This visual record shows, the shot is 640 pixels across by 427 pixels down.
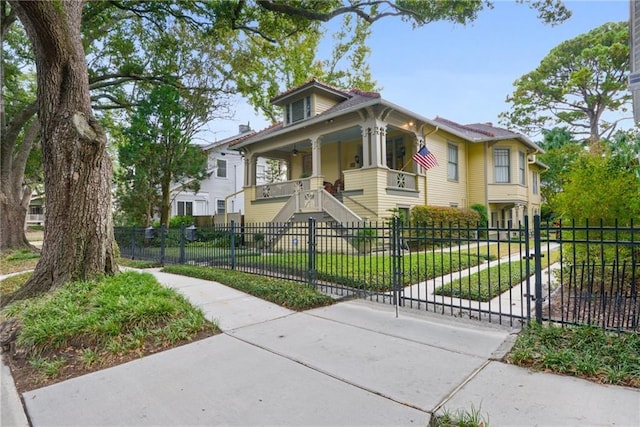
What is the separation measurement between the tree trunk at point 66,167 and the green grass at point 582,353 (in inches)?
236

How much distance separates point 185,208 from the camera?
1005 inches

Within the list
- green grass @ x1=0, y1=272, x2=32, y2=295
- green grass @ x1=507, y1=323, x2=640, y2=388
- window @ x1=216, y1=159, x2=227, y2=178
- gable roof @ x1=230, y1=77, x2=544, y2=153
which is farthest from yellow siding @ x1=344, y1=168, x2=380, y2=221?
window @ x1=216, y1=159, x2=227, y2=178

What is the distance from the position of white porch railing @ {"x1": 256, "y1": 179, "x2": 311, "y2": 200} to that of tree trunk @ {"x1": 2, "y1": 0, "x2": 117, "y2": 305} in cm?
963

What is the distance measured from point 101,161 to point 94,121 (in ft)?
2.29

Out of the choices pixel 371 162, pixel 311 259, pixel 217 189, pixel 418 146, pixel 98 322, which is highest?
pixel 418 146

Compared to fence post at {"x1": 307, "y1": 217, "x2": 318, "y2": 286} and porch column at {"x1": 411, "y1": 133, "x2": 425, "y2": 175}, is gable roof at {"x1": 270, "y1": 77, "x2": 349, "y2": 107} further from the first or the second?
fence post at {"x1": 307, "y1": 217, "x2": 318, "y2": 286}

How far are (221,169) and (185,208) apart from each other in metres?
4.31

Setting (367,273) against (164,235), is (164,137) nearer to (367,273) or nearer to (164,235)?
(164,235)

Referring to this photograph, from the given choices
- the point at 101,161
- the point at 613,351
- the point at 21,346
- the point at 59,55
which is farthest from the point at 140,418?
the point at 59,55

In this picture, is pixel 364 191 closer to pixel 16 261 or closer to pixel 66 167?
pixel 66 167

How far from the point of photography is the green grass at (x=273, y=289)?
5441mm

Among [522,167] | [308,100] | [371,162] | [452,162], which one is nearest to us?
[371,162]

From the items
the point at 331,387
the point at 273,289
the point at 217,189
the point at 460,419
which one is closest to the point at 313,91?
the point at 273,289

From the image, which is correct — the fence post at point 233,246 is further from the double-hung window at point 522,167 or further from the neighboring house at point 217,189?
the neighboring house at point 217,189
